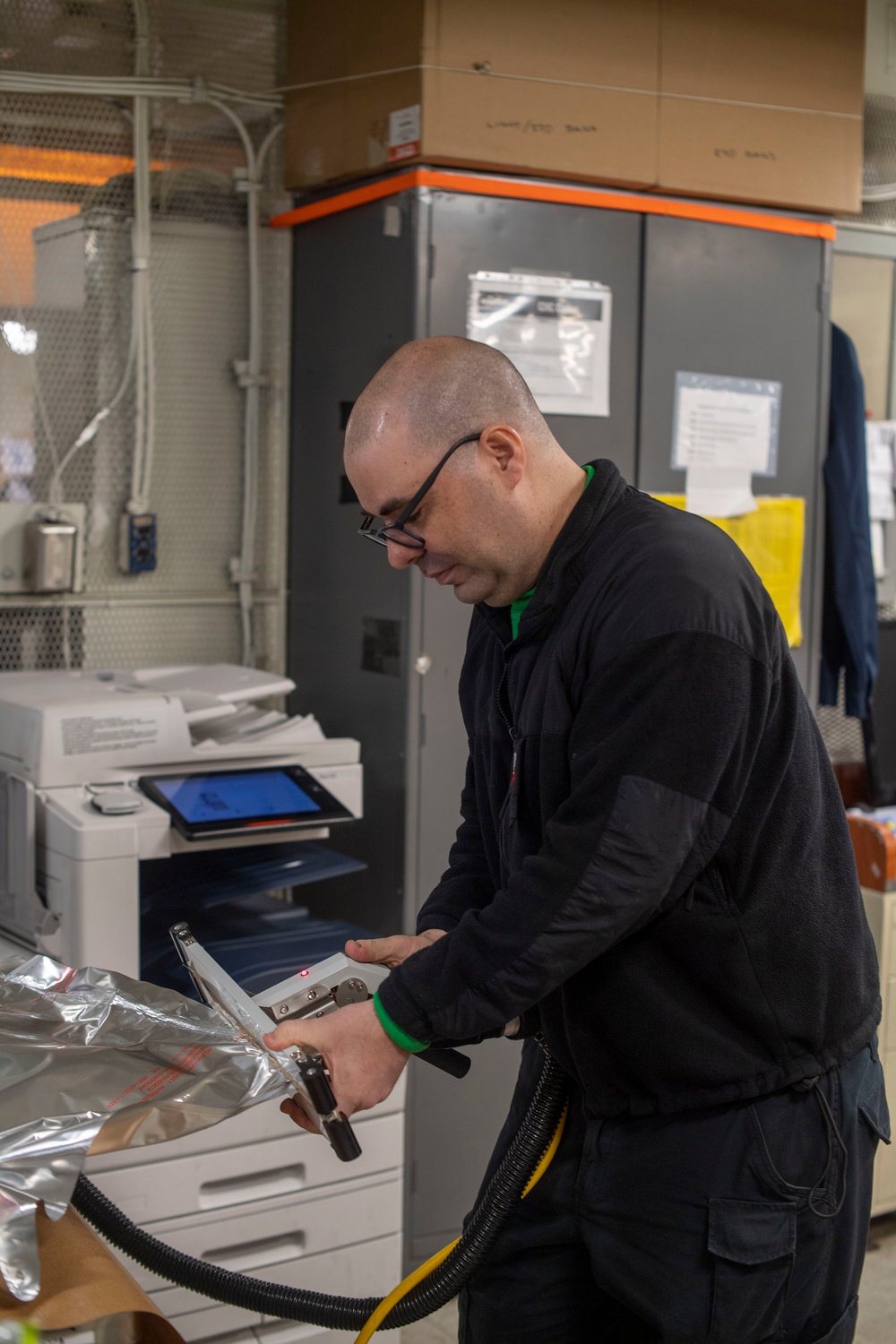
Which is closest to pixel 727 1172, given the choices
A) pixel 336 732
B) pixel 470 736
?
pixel 470 736

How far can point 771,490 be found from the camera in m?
2.78

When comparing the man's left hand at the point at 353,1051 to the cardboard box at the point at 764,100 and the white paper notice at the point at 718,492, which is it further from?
the cardboard box at the point at 764,100

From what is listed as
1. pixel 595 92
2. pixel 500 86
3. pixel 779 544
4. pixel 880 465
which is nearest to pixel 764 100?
pixel 595 92

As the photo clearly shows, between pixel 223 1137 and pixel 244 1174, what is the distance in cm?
7

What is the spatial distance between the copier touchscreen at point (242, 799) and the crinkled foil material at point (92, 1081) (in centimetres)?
55

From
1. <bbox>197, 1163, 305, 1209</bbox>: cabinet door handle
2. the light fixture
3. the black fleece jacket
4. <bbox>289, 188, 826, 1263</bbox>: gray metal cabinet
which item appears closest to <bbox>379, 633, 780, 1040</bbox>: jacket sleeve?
→ the black fleece jacket

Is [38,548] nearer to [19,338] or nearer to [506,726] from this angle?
[19,338]

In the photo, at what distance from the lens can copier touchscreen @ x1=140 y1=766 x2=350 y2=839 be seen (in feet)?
6.40

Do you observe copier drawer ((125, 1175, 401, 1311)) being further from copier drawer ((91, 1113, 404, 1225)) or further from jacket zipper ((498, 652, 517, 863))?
jacket zipper ((498, 652, 517, 863))

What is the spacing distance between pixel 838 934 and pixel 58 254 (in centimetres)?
220

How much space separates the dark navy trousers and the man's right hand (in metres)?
0.28

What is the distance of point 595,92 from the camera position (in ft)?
8.04

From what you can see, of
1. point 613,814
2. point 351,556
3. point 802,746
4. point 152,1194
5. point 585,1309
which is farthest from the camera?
point 351,556

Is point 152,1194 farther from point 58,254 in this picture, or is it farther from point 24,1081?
point 58,254
